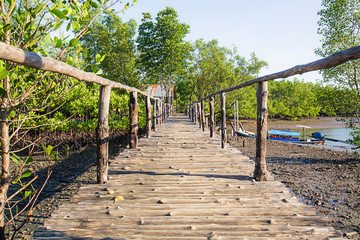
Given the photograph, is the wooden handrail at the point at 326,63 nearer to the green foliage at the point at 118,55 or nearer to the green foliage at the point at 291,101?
the green foliage at the point at 118,55

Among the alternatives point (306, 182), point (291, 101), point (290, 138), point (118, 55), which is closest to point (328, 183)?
point (306, 182)

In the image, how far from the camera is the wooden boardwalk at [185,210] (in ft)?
7.04

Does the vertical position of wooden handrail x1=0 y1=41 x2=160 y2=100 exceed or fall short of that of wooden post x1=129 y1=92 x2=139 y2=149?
it exceeds it

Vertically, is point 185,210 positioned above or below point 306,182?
above

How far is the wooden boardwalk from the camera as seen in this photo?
214 cm

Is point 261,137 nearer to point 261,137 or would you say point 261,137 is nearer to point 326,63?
point 261,137

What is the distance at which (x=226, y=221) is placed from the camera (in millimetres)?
2314

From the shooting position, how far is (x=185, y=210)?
253 centimetres

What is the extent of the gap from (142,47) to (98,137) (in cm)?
2588

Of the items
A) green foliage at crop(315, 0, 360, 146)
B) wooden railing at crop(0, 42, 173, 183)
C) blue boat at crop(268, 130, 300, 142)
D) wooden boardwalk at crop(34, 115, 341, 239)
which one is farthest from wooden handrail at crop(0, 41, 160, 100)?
blue boat at crop(268, 130, 300, 142)

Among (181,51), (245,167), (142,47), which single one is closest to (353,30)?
(245,167)

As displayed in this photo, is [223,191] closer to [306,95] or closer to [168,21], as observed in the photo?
[168,21]

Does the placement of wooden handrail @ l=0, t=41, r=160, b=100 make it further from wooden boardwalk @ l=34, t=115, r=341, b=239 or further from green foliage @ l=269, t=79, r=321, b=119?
green foliage @ l=269, t=79, r=321, b=119

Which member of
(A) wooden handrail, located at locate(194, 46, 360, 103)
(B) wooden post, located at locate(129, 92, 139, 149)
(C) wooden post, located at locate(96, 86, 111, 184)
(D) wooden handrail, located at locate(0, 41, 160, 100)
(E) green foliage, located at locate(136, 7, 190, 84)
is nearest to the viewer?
(D) wooden handrail, located at locate(0, 41, 160, 100)
